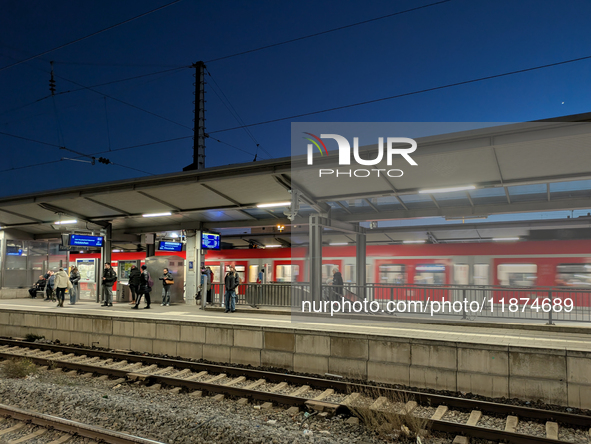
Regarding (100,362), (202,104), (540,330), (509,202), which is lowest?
(100,362)

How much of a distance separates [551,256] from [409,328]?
7.91 metres

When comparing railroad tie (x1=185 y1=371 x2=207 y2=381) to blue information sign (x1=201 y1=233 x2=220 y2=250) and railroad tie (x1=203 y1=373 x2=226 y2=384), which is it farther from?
blue information sign (x1=201 y1=233 x2=220 y2=250)

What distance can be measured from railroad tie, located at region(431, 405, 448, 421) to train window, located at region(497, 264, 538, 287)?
1017 cm

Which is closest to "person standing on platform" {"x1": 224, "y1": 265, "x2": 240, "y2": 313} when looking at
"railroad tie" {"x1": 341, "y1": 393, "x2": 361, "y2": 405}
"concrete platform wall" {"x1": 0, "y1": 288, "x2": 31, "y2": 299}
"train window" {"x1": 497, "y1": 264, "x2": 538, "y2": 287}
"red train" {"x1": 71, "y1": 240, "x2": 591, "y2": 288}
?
"red train" {"x1": 71, "y1": 240, "x2": 591, "y2": 288}

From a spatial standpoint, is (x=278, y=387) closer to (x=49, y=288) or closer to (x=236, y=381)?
(x=236, y=381)

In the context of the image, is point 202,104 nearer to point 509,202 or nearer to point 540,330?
point 509,202

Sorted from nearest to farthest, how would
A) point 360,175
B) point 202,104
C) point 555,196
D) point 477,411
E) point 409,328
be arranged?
point 477,411 < point 409,328 < point 360,175 < point 555,196 < point 202,104

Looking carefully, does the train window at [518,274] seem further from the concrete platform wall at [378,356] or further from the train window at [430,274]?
the concrete platform wall at [378,356]

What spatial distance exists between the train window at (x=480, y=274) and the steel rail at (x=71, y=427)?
44.8 ft

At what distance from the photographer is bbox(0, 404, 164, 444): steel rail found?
16.6 ft

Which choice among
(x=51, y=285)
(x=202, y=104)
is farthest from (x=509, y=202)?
(x=51, y=285)

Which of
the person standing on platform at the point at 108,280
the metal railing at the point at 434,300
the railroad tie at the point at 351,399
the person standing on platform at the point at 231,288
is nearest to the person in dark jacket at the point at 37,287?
the person standing on platform at the point at 108,280

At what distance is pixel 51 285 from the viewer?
1973cm

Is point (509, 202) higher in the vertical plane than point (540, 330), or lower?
higher
